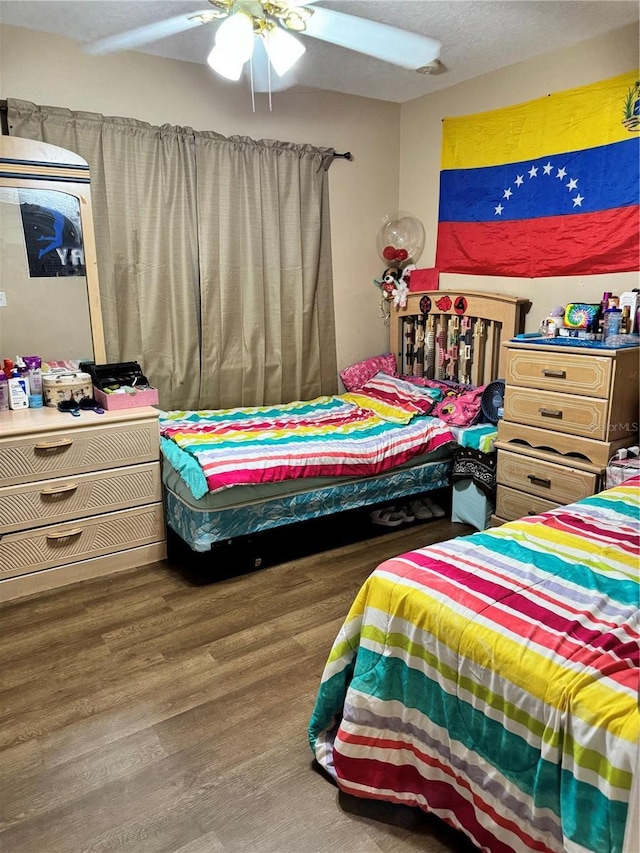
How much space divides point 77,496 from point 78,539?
0.20 metres

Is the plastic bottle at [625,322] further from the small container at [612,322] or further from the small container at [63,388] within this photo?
the small container at [63,388]

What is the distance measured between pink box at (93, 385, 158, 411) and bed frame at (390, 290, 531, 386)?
1.87 meters

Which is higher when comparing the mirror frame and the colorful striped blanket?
the mirror frame

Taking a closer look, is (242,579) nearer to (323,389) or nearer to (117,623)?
(117,623)

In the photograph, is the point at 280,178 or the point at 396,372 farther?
the point at 396,372

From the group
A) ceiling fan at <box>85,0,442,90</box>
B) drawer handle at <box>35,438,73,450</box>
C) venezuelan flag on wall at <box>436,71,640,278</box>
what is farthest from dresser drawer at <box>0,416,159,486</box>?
venezuelan flag on wall at <box>436,71,640,278</box>

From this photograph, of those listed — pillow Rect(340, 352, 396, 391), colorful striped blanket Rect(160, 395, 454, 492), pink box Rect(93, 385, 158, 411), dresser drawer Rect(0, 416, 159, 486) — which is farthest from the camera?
pillow Rect(340, 352, 396, 391)

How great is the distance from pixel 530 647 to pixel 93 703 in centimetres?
144

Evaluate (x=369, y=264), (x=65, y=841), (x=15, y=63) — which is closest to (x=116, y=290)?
(x=15, y=63)

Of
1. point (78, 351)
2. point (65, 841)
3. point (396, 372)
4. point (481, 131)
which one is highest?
point (481, 131)

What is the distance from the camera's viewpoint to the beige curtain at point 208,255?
318cm

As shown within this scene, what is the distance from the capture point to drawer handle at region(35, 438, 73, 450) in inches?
101

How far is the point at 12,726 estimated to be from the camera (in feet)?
6.13

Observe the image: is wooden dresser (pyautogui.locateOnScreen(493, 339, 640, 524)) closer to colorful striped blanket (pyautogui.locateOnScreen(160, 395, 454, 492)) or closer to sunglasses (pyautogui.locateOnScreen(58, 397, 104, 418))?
colorful striped blanket (pyautogui.locateOnScreen(160, 395, 454, 492))
